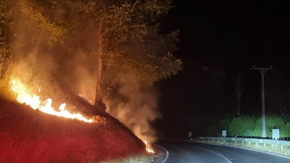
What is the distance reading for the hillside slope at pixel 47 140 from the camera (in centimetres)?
1096

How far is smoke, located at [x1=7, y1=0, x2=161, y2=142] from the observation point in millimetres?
17469

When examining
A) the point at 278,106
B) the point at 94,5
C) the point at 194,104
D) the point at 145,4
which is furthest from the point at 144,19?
the point at 194,104

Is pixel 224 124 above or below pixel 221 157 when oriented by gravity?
above

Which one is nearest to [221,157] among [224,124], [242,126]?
[242,126]

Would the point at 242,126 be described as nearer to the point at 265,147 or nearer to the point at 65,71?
the point at 265,147

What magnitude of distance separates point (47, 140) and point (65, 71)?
14.0 meters

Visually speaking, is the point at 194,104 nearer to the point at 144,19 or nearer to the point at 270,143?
the point at 270,143

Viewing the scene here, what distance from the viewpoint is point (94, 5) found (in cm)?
2153

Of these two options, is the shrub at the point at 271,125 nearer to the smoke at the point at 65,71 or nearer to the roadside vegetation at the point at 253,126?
the roadside vegetation at the point at 253,126

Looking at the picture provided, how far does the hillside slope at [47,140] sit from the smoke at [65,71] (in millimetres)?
2886

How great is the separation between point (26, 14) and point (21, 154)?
912 cm

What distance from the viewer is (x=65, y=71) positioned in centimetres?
2600

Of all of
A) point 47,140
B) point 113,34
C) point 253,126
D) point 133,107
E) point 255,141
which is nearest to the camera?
point 47,140

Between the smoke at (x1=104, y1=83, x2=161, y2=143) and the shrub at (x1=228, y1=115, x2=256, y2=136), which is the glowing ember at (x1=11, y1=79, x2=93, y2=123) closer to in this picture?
the smoke at (x1=104, y1=83, x2=161, y2=143)
